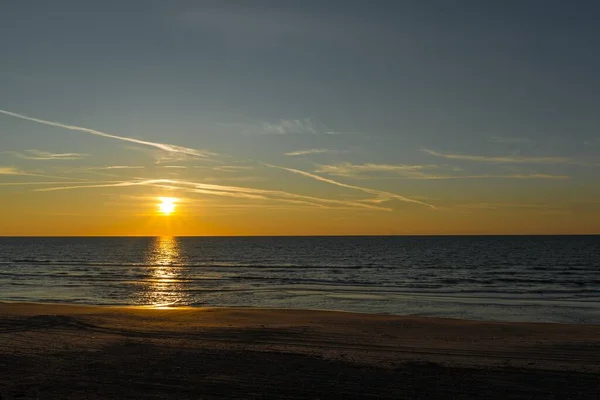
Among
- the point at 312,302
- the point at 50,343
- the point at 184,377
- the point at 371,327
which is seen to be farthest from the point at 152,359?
the point at 312,302

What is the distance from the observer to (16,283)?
1973 inches

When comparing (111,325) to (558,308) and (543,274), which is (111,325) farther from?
(543,274)

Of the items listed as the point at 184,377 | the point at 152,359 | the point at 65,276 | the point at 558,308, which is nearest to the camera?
the point at 184,377

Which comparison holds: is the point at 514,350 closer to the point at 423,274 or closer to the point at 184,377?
the point at 184,377

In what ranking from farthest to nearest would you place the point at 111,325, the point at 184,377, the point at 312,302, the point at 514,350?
the point at 312,302 < the point at 111,325 < the point at 514,350 < the point at 184,377

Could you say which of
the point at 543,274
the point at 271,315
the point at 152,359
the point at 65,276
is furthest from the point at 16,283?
the point at 543,274

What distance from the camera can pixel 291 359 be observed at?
15.0m

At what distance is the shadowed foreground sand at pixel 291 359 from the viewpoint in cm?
1170

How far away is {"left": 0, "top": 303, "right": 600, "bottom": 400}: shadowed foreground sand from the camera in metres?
11.7

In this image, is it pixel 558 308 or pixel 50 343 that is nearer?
pixel 50 343

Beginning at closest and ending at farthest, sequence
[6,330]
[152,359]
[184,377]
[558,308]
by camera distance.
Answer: [184,377], [152,359], [6,330], [558,308]

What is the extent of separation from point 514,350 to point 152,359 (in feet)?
35.6

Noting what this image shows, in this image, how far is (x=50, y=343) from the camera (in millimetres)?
17219

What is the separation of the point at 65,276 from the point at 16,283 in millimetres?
8589
